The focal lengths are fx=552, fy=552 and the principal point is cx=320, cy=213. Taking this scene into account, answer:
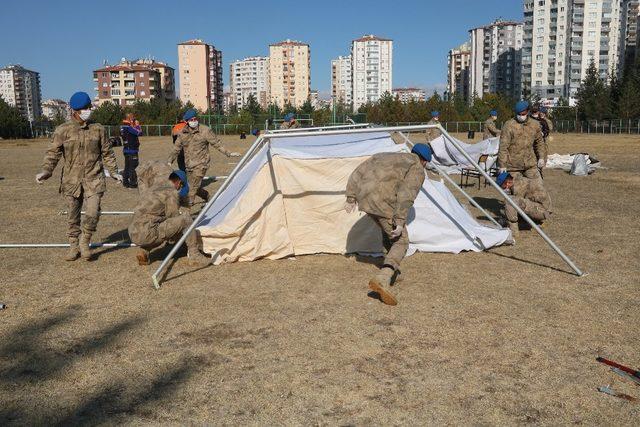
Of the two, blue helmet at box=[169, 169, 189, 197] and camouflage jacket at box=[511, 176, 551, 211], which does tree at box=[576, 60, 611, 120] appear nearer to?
camouflage jacket at box=[511, 176, 551, 211]

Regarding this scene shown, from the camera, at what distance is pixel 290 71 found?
140750 millimetres

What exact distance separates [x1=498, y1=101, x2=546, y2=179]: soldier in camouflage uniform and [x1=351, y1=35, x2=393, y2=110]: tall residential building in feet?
447

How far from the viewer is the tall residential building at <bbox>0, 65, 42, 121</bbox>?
501 ft

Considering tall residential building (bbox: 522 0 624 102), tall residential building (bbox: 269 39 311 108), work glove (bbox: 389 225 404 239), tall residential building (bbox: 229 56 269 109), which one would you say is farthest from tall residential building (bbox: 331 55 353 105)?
work glove (bbox: 389 225 404 239)

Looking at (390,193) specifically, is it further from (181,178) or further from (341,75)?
(341,75)

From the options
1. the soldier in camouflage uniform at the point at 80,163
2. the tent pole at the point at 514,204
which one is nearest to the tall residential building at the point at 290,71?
the soldier in camouflage uniform at the point at 80,163

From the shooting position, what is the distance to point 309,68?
5610 inches

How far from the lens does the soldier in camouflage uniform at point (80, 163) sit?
24.5 feet

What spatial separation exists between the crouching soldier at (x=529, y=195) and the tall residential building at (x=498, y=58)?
381 feet

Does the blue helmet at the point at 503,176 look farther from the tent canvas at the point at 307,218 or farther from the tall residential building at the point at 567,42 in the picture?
the tall residential building at the point at 567,42

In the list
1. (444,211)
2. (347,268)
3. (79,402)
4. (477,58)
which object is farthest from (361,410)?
(477,58)

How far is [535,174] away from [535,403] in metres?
6.32

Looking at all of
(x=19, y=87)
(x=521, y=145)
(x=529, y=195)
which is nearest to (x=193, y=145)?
(x=521, y=145)

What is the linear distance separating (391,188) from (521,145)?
14.0 ft
